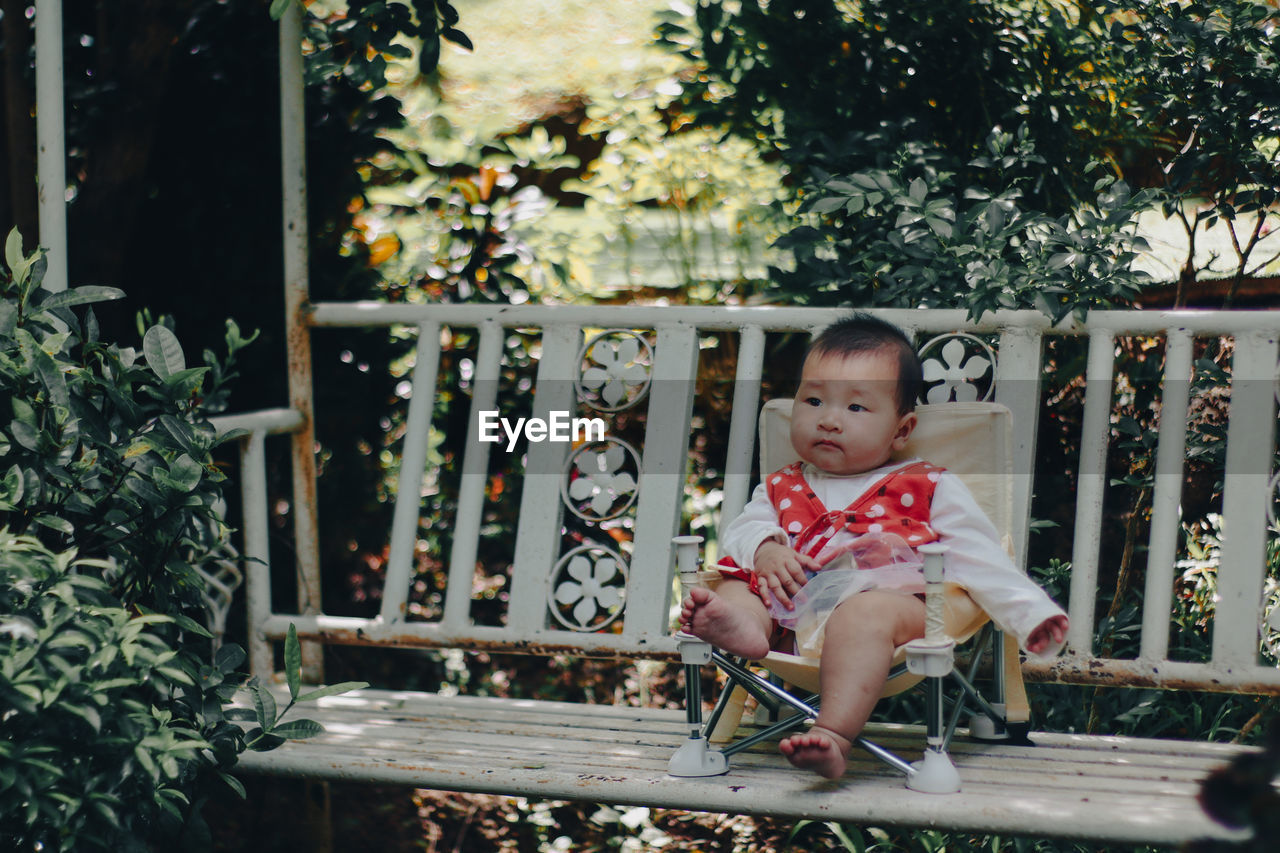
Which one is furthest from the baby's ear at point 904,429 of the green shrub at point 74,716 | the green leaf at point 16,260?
the green leaf at point 16,260

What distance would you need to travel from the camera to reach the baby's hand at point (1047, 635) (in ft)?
6.17

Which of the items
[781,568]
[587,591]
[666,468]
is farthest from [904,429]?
[587,591]

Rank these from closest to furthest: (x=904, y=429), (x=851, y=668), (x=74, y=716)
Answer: (x=74, y=716) → (x=851, y=668) → (x=904, y=429)

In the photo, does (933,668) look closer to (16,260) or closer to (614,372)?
(614,372)

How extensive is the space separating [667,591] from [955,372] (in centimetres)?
81

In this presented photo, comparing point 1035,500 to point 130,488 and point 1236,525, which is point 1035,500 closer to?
point 1236,525

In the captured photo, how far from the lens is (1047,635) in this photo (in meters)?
1.91

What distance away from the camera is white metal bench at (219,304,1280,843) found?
73.6 inches

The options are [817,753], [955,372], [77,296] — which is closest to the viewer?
[817,753]

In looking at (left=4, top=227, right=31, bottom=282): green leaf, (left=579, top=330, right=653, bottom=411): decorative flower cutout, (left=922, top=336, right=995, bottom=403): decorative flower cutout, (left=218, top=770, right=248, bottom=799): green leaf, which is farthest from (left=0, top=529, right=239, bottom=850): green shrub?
(left=922, top=336, right=995, bottom=403): decorative flower cutout

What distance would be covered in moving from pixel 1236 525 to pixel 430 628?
1760 millimetres

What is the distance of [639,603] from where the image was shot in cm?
251

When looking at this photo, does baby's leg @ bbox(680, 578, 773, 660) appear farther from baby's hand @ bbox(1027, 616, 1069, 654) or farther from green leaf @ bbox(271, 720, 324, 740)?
green leaf @ bbox(271, 720, 324, 740)

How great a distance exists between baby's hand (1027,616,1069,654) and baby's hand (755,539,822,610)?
405 millimetres
